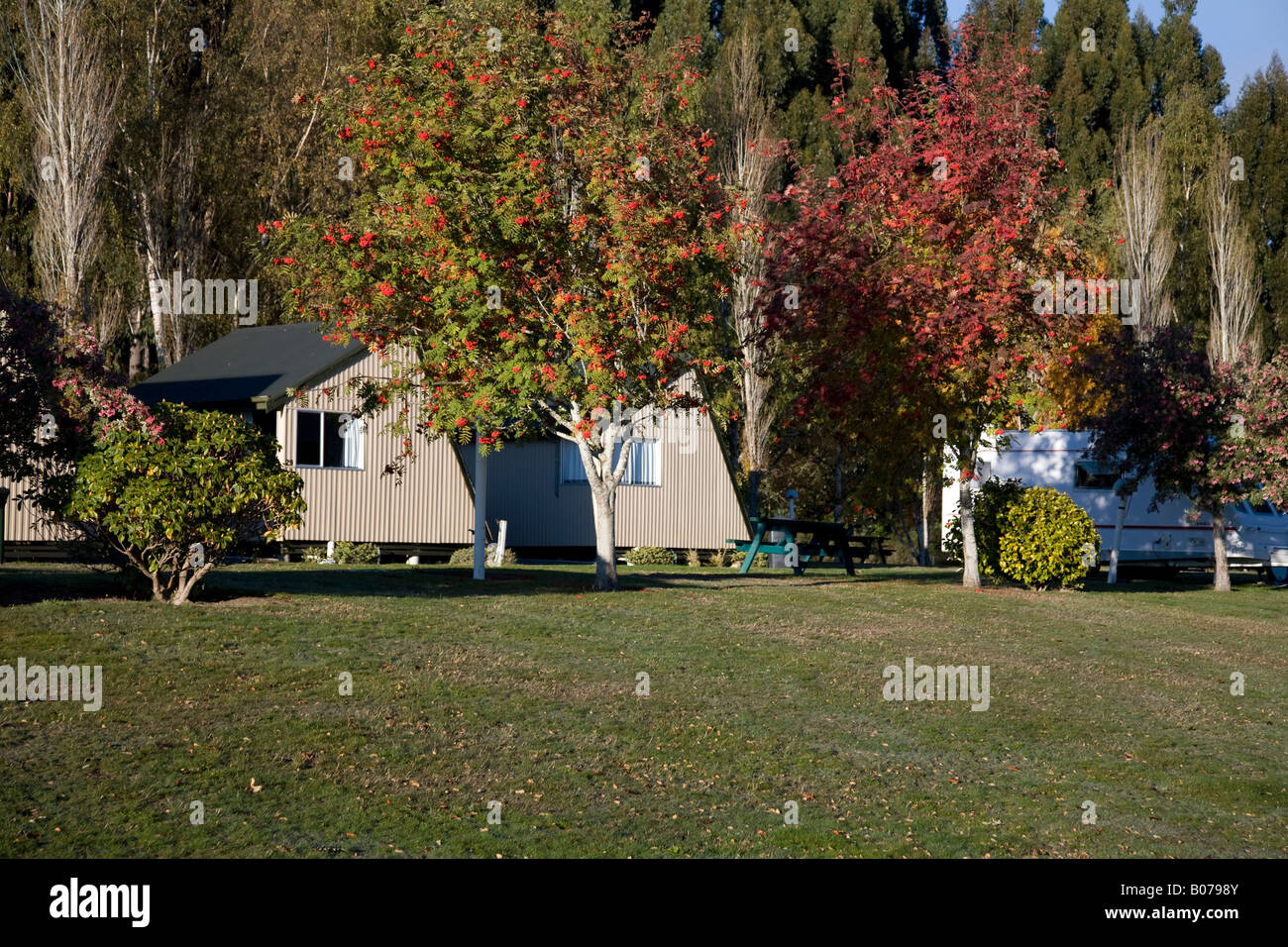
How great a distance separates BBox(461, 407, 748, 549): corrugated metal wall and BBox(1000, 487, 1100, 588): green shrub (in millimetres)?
12064

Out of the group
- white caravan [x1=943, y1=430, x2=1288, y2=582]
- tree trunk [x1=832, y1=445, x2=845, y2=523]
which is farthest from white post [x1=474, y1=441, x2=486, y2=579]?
tree trunk [x1=832, y1=445, x2=845, y2=523]

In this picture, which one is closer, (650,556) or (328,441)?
(328,441)

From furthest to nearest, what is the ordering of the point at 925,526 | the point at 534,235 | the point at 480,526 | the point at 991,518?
the point at 925,526
the point at 991,518
the point at 480,526
the point at 534,235

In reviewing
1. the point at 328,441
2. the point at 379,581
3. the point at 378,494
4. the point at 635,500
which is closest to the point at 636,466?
the point at 635,500

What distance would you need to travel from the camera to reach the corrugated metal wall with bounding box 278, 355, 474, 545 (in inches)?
1010

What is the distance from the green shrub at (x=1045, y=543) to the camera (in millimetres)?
20312

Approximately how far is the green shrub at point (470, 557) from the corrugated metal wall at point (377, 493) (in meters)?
0.63

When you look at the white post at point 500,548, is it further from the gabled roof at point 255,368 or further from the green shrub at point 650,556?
the gabled roof at point 255,368

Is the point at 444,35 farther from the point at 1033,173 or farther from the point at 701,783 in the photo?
the point at 701,783

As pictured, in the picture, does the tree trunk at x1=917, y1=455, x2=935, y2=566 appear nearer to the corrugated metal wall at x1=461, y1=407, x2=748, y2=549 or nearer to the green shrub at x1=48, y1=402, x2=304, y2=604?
the corrugated metal wall at x1=461, y1=407, x2=748, y2=549

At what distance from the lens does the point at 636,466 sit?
31.7 m

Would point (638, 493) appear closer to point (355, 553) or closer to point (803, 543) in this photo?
point (803, 543)

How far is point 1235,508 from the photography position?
27.1m

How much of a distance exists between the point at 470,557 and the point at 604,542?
26.9 feet
